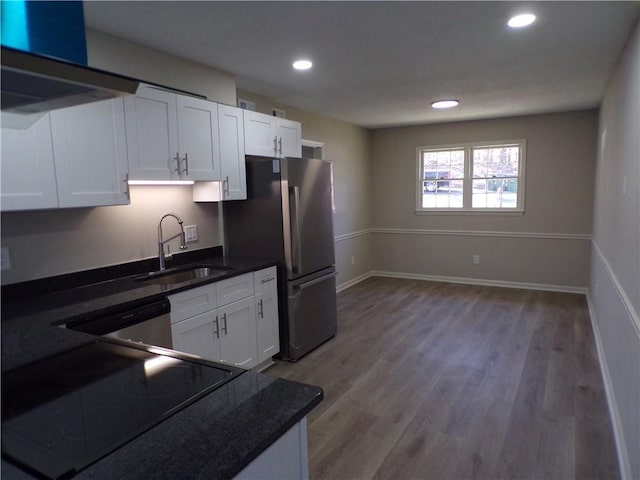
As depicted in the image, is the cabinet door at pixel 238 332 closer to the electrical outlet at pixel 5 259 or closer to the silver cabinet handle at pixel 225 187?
the silver cabinet handle at pixel 225 187

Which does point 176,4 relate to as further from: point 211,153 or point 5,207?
point 5,207

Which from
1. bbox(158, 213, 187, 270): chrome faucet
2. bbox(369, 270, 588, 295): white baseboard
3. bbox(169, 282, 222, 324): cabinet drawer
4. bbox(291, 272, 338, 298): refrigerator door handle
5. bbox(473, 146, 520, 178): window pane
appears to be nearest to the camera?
bbox(169, 282, 222, 324): cabinet drawer

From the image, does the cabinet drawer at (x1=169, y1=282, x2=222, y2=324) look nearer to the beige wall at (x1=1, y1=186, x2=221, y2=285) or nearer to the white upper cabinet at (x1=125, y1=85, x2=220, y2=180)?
the beige wall at (x1=1, y1=186, x2=221, y2=285)

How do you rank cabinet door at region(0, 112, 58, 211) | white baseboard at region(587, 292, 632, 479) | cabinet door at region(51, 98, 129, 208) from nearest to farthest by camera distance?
1. cabinet door at region(0, 112, 58, 211)
2. white baseboard at region(587, 292, 632, 479)
3. cabinet door at region(51, 98, 129, 208)

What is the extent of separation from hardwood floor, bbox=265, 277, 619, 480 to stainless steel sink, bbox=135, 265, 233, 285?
1.00m

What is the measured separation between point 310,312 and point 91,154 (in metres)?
2.15

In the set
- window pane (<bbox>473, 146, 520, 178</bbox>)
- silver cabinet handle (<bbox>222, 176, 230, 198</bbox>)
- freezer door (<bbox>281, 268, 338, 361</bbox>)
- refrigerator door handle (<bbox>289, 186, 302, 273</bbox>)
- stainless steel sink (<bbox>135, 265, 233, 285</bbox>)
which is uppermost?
window pane (<bbox>473, 146, 520, 178</bbox>)

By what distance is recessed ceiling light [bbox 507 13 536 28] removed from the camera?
92.5 inches

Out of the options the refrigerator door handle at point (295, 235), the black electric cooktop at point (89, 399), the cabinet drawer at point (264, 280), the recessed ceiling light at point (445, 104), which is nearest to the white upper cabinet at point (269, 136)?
the refrigerator door handle at point (295, 235)

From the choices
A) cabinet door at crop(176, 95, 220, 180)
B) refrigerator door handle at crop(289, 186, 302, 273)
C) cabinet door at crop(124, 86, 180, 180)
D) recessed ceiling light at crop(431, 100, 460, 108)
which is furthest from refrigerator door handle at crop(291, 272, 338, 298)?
recessed ceiling light at crop(431, 100, 460, 108)

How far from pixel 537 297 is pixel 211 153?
453 cm

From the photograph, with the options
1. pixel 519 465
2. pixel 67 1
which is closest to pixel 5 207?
pixel 67 1

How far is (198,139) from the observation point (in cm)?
294

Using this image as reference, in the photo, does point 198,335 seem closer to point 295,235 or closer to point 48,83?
point 295,235
